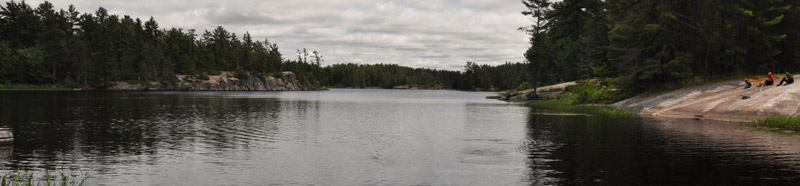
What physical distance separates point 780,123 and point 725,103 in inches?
327

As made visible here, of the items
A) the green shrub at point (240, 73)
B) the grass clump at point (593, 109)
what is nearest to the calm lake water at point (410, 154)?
the grass clump at point (593, 109)

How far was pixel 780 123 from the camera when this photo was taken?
32844 millimetres

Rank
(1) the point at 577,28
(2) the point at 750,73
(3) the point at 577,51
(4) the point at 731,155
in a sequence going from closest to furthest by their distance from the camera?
(4) the point at 731,155
(2) the point at 750,73
(3) the point at 577,51
(1) the point at 577,28

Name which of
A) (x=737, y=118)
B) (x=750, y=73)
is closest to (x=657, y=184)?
Result: (x=737, y=118)

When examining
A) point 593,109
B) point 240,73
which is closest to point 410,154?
point 593,109

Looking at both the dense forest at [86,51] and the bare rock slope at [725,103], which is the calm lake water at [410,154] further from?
the dense forest at [86,51]

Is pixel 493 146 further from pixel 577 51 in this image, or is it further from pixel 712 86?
pixel 577 51

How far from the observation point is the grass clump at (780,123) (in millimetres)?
32062

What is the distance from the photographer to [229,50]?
650 feet

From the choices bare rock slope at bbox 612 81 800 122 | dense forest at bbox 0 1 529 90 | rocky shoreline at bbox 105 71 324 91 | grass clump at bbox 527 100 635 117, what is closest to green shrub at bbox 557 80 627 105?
grass clump at bbox 527 100 635 117

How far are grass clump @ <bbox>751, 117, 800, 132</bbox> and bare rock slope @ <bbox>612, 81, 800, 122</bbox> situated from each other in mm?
2701

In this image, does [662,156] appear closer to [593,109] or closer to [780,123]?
[780,123]

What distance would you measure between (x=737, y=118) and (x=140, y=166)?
40.5 metres

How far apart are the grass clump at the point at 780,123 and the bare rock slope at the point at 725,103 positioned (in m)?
2.70
